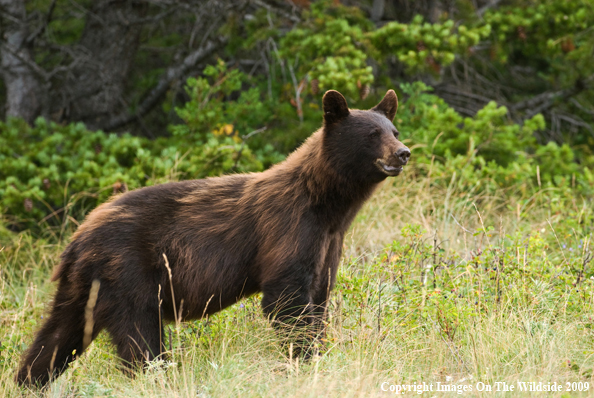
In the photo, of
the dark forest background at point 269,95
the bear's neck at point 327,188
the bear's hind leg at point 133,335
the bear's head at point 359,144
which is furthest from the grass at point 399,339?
the dark forest background at point 269,95

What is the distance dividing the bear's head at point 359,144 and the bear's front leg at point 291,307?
82cm

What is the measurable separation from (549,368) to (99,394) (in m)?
2.53

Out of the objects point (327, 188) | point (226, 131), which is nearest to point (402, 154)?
point (327, 188)

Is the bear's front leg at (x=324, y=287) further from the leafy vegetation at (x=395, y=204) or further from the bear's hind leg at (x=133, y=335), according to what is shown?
the bear's hind leg at (x=133, y=335)

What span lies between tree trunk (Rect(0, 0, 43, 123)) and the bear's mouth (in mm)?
6446

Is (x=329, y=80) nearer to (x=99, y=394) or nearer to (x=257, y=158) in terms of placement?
(x=257, y=158)

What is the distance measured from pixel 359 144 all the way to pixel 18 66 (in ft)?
22.7

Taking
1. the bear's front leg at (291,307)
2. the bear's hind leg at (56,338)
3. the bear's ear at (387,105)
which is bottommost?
the bear's hind leg at (56,338)

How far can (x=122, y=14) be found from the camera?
970cm

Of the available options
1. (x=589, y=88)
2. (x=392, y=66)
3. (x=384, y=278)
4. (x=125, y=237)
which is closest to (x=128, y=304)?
(x=125, y=237)

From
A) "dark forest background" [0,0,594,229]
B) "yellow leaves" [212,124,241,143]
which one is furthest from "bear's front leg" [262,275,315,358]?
"yellow leaves" [212,124,241,143]

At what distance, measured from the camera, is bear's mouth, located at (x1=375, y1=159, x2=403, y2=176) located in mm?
4184

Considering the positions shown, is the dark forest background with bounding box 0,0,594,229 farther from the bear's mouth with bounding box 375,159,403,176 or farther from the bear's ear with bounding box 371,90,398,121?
the bear's mouth with bounding box 375,159,403,176

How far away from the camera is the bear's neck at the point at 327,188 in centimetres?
419
